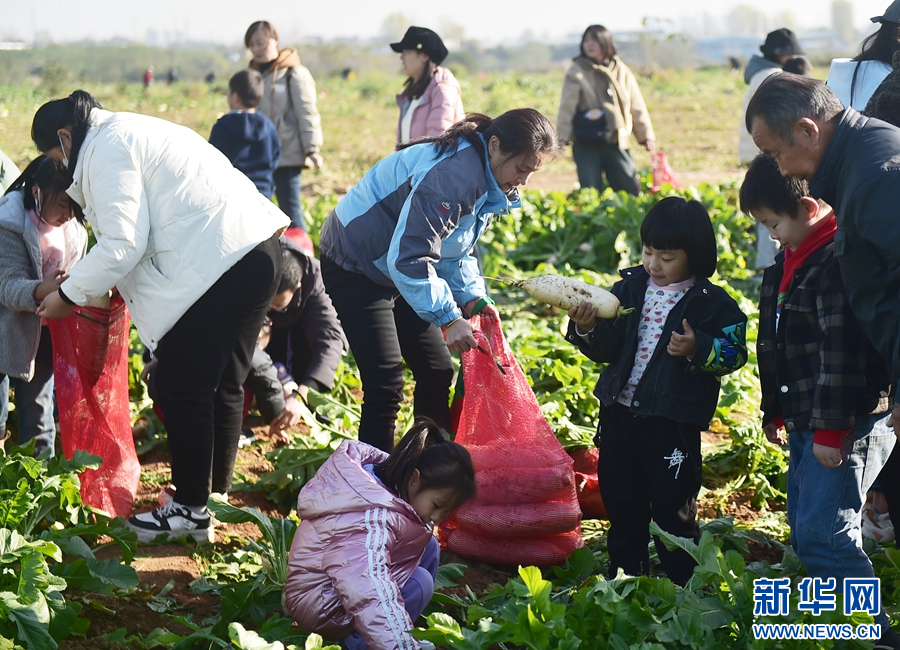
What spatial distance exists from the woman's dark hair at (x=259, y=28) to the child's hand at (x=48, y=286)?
3.56m

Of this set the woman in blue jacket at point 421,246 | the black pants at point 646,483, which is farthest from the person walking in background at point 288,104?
the black pants at point 646,483

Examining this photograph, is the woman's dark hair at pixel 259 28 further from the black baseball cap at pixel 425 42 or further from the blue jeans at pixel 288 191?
the black baseball cap at pixel 425 42

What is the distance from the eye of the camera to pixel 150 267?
10.1 ft

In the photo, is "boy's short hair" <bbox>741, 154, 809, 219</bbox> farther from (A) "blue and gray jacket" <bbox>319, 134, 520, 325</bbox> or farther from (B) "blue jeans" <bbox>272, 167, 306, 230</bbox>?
(B) "blue jeans" <bbox>272, 167, 306, 230</bbox>

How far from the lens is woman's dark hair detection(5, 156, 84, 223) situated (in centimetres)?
335

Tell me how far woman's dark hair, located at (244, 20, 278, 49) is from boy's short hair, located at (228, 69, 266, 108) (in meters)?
0.61

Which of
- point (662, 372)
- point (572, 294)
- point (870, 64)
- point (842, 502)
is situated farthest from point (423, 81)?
point (842, 502)

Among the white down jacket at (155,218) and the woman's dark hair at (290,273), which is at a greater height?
the white down jacket at (155,218)

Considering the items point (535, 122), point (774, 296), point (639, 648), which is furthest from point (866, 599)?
point (535, 122)

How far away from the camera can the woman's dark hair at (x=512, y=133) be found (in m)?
2.93

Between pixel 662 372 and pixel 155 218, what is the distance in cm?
165

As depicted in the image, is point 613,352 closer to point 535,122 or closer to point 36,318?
point 535,122

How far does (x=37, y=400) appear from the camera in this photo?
3816 mm

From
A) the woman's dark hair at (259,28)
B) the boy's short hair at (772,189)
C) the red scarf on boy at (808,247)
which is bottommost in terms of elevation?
the red scarf on boy at (808,247)
